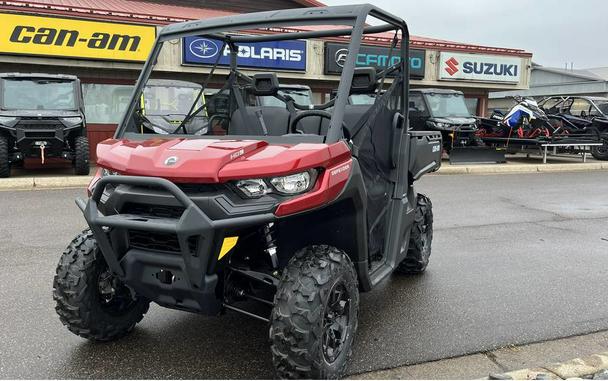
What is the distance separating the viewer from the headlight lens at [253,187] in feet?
8.64

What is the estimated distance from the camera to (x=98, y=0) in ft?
63.1

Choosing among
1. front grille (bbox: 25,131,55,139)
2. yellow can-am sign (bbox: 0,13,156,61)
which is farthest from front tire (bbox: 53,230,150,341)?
yellow can-am sign (bbox: 0,13,156,61)

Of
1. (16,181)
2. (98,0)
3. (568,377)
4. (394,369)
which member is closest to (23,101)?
(16,181)

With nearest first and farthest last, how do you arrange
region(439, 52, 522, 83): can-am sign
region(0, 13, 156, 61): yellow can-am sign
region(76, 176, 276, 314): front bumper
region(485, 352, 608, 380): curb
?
region(76, 176, 276, 314): front bumper
region(485, 352, 608, 380): curb
region(0, 13, 156, 61): yellow can-am sign
region(439, 52, 522, 83): can-am sign

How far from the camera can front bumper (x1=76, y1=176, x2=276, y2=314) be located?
2512mm

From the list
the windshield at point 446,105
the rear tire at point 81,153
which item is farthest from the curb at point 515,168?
the rear tire at point 81,153

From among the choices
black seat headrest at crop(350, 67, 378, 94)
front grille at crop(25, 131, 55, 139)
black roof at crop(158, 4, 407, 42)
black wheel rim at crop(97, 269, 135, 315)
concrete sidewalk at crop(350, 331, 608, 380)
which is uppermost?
black roof at crop(158, 4, 407, 42)

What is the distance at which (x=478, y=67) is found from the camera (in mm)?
20078

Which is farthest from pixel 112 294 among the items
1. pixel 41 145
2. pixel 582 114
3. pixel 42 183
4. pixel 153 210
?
pixel 582 114

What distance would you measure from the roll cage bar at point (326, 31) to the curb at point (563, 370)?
167 centimetres

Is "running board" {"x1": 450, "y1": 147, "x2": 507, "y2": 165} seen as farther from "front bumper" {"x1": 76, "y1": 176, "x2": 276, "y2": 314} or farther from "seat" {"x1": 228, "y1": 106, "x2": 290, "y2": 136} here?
"front bumper" {"x1": 76, "y1": 176, "x2": 276, "y2": 314}

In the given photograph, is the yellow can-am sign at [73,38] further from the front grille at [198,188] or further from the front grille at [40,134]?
the front grille at [198,188]

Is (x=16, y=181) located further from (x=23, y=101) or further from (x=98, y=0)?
(x=98, y=0)

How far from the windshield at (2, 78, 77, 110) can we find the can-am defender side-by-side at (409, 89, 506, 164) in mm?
9099
